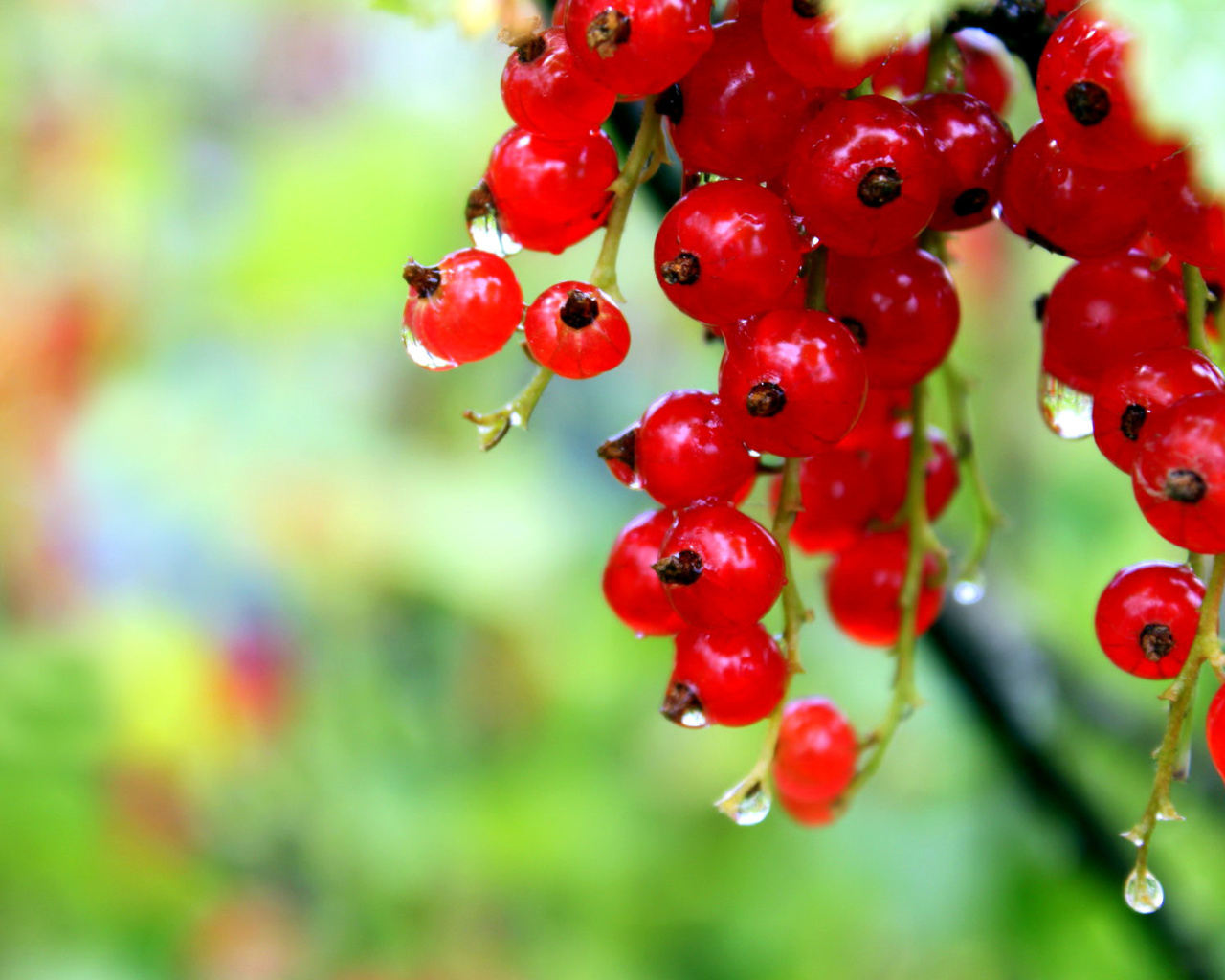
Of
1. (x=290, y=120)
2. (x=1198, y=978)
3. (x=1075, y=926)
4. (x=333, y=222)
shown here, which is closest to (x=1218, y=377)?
(x=1198, y=978)

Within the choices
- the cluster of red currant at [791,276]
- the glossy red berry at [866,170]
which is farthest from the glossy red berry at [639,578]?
the glossy red berry at [866,170]

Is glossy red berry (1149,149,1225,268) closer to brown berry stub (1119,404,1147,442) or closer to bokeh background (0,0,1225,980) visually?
brown berry stub (1119,404,1147,442)

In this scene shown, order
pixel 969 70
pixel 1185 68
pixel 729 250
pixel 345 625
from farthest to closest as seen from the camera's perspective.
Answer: pixel 345 625 < pixel 969 70 < pixel 729 250 < pixel 1185 68

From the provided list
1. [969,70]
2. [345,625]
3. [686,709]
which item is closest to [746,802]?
[686,709]

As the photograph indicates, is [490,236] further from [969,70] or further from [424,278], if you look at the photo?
[969,70]

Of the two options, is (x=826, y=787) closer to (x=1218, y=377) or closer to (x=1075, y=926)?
(x=1218, y=377)

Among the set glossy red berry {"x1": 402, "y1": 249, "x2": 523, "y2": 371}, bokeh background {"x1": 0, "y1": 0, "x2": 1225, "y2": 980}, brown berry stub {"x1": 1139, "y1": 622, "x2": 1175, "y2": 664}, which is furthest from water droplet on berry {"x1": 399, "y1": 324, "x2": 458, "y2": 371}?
bokeh background {"x1": 0, "y1": 0, "x2": 1225, "y2": 980}

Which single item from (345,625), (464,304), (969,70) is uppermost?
(969,70)
